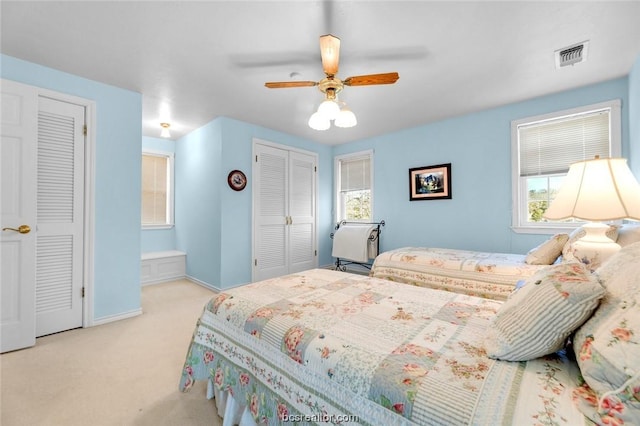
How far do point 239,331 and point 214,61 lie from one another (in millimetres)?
2315

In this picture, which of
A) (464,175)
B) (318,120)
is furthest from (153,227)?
(464,175)

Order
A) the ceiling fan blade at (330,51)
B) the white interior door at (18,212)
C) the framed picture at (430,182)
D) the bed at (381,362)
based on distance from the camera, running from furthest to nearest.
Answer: the framed picture at (430,182), the white interior door at (18,212), the ceiling fan blade at (330,51), the bed at (381,362)

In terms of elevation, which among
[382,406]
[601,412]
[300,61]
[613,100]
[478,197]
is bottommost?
[382,406]

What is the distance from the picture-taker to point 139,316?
297 centimetres

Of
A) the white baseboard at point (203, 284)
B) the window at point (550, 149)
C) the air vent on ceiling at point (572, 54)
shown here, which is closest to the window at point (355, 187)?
the window at point (550, 149)

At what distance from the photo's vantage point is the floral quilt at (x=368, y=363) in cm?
77

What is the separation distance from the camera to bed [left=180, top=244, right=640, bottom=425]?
76cm

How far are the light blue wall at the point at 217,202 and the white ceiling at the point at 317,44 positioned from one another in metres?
0.81

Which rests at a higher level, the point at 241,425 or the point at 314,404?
the point at 314,404

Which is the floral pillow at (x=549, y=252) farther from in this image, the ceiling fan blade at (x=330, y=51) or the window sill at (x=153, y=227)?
the window sill at (x=153, y=227)

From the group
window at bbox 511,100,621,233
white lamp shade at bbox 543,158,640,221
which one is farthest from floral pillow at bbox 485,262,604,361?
window at bbox 511,100,621,233

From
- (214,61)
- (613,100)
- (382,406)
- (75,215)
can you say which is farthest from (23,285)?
(613,100)

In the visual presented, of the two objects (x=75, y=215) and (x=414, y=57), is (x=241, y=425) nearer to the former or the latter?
(x=75, y=215)

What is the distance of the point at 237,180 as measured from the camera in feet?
12.9
